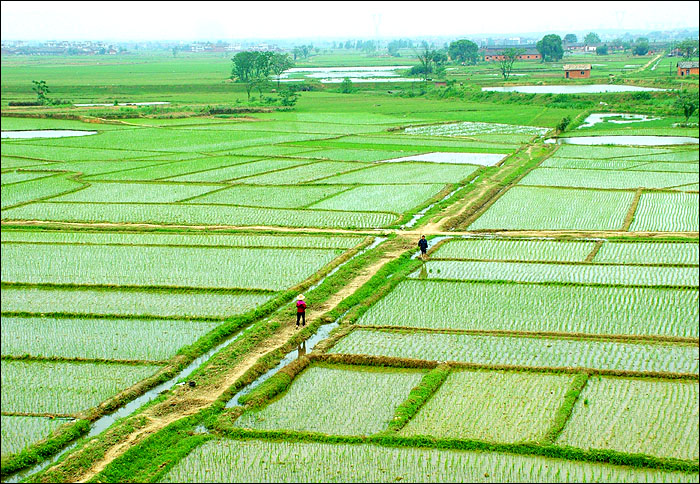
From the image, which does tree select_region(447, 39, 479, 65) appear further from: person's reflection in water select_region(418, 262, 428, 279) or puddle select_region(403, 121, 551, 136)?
person's reflection in water select_region(418, 262, 428, 279)

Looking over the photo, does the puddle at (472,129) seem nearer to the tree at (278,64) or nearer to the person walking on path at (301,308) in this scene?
the tree at (278,64)

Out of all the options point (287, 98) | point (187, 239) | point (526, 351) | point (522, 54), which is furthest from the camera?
point (522, 54)

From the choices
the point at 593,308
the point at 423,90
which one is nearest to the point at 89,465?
the point at 593,308

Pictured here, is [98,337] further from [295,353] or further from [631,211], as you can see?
[631,211]

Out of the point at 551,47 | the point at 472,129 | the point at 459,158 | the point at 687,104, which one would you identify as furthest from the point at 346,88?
the point at 551,47

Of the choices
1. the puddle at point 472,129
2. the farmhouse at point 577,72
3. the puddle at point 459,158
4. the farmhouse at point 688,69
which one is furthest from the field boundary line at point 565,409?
the farmhouse at point 577,72

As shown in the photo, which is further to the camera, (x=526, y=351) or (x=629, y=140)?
(x=629, y=140)
